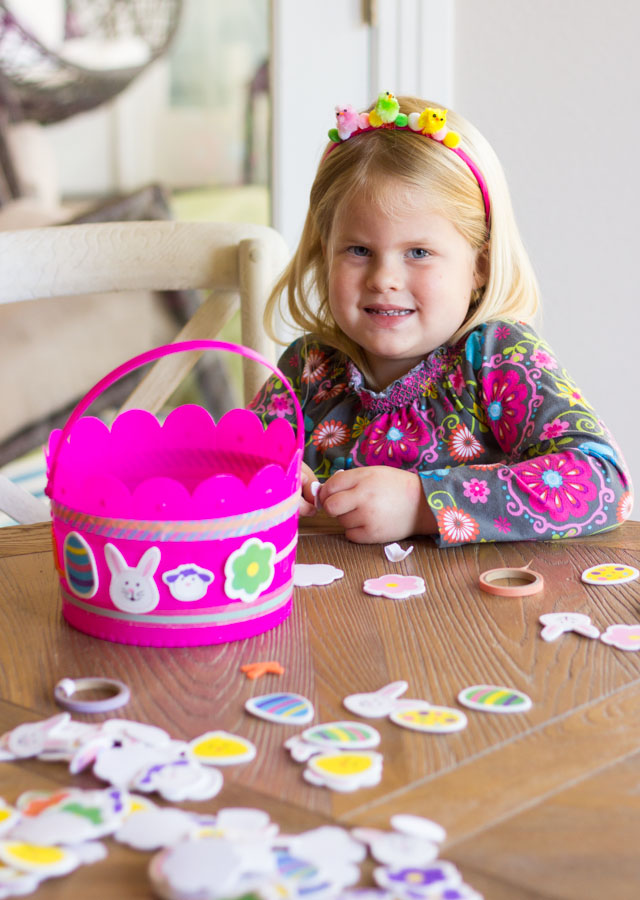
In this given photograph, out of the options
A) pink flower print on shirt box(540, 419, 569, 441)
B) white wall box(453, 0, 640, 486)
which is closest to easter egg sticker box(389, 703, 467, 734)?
pink flower print on shirt box(540, 419, 569, 441)

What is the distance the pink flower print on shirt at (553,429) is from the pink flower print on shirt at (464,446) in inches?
5.1

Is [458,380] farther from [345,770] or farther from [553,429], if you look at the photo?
[345,770]

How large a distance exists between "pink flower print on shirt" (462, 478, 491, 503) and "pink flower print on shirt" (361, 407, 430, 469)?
0.22 m

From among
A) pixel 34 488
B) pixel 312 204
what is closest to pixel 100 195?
pixel 34 488

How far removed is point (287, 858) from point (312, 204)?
104 cm

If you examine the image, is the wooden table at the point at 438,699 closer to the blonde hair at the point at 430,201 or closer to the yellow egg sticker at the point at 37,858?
the yellow egg sticker at the point at 37,858

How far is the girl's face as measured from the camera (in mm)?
1182

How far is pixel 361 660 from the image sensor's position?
0.67m

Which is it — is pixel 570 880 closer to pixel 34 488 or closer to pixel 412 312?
pixel 412 312

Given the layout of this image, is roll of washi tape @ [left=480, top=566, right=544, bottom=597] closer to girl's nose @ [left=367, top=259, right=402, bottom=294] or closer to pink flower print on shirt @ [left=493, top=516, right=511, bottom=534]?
pink flower print on shirt @ [left=493, top=516, right=511, bottom=534]

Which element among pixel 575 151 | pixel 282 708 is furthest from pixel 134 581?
pixel 575 151

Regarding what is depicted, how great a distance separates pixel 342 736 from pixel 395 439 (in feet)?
2.34

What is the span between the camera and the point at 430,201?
46.8 inches

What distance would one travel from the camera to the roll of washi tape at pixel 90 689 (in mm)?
604
